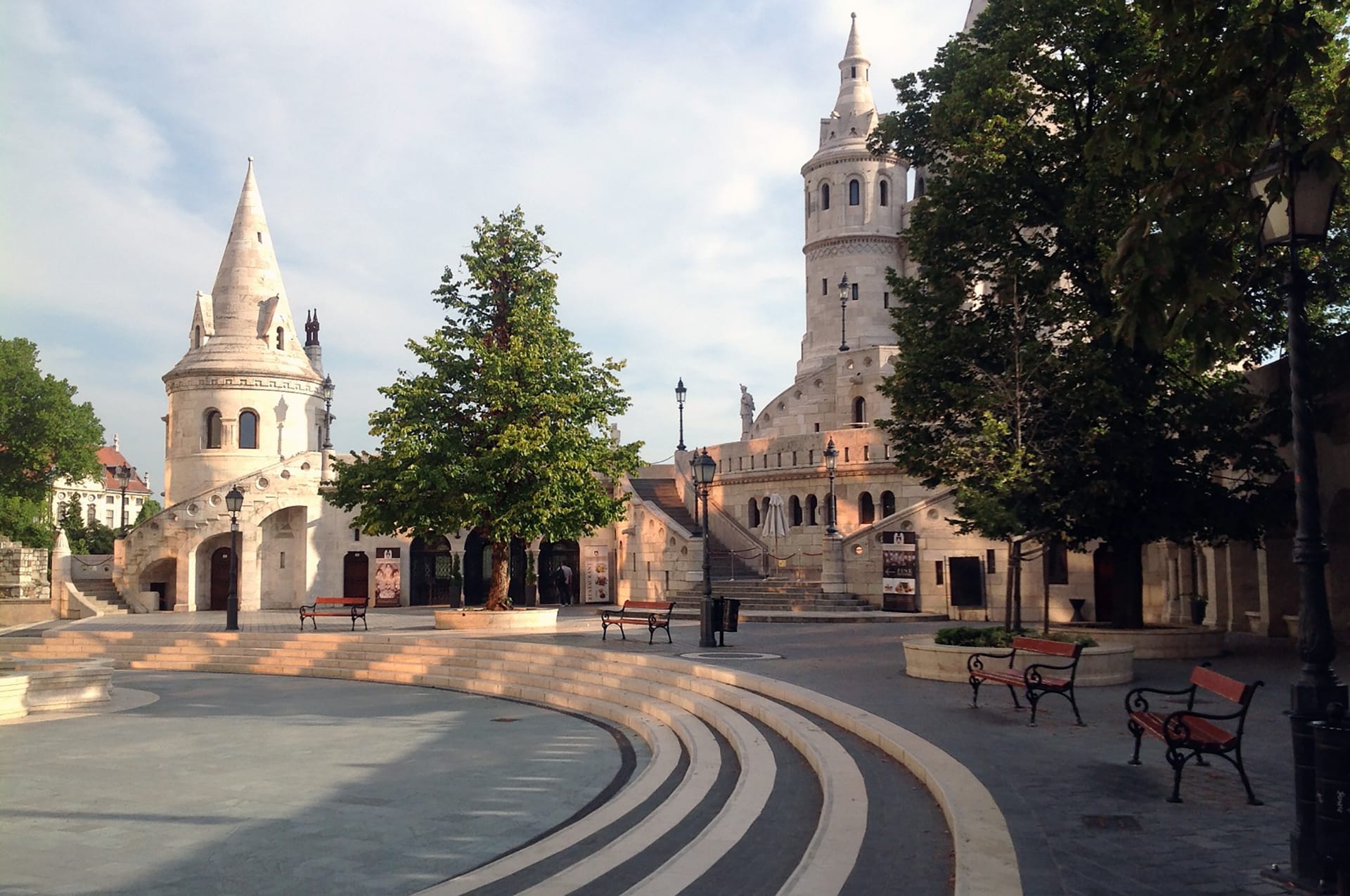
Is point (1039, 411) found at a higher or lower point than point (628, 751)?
higher

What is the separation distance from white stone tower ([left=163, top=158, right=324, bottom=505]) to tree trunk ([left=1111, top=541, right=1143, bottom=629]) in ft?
108

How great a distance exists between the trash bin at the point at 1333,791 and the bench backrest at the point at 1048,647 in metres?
5.40

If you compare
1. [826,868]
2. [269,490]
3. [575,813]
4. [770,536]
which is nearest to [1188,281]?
[826,868]

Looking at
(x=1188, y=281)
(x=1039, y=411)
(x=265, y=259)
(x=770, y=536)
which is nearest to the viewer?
(x=1188, y=281)

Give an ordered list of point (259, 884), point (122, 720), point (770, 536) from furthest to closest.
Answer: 1. point (770, 536)
2. point (122, 720)
3. point (259, 884)

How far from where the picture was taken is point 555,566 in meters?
37.9

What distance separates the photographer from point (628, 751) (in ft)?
40.7

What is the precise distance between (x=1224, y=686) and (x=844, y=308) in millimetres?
41921

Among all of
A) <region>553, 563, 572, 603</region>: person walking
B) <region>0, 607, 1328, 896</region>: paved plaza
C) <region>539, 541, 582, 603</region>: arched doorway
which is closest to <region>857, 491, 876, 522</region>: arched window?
<region>539, 541, 582, 603</region>: arched doorway

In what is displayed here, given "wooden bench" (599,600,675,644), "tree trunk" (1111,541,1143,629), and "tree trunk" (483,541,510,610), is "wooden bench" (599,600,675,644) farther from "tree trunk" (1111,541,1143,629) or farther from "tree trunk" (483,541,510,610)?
"tree trunk" (1111,541,1143,629)

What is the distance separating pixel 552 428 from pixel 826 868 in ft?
65.1

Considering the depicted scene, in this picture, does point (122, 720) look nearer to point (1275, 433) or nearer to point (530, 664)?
point (530, 664)

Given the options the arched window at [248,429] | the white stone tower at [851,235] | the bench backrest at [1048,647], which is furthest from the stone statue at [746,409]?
the bench backrest at [1048,647]

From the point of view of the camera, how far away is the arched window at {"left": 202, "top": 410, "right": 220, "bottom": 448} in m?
41.7
